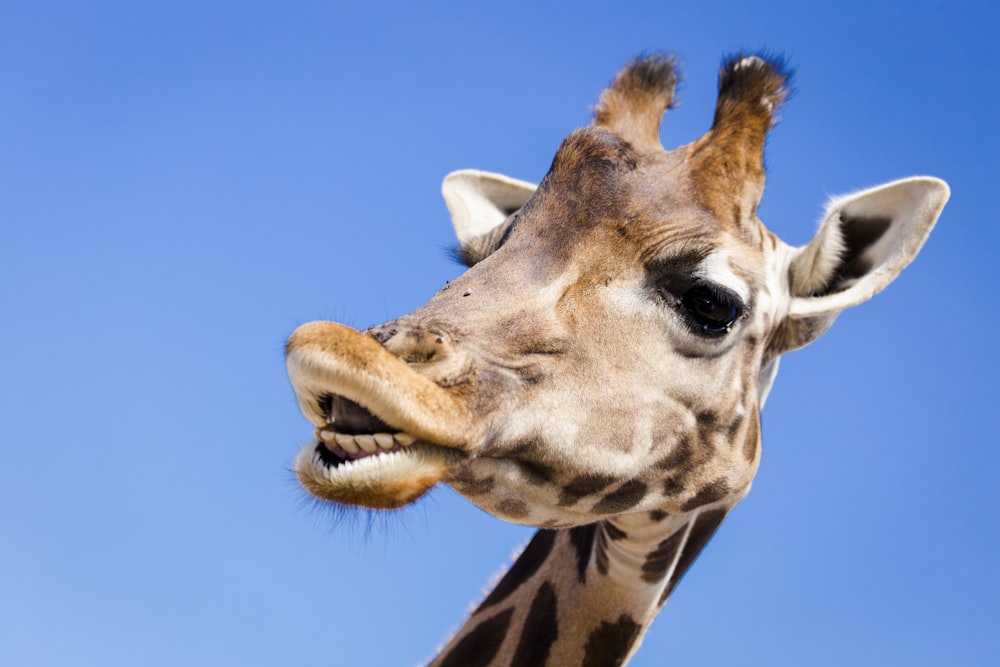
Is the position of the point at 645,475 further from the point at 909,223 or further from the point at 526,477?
the point at 909,223

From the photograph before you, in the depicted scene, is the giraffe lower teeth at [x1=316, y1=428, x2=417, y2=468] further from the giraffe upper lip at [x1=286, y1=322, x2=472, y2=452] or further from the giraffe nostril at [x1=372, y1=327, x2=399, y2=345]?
the giraffe nostril at [x1=372, y1=327, x2=399, y2=345]

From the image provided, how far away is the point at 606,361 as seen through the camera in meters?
4.05

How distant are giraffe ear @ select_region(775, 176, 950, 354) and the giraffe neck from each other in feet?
3.32

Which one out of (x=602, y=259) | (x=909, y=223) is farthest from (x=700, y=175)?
(x=909, y=223)

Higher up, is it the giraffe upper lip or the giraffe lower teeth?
the giraffe upper lip

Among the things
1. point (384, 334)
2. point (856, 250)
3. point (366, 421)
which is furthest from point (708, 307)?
point (366, 421)

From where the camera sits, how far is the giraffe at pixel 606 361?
10.8 ft

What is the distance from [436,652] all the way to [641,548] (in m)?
1.27

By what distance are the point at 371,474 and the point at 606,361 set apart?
120cm

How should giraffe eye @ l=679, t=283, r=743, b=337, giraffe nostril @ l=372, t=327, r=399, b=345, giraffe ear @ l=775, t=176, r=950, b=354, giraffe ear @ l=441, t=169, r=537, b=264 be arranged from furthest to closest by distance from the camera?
giraffe ear @ l=441, t=169, r=537, b=264, giraffe ear @ l=775, t=176, r=950, b=354, giraffe eye @ l=679, t=283, r=743, b=337, giraffe nostril @ l=372, t=327, r=399, b=345

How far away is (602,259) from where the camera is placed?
4203 mm

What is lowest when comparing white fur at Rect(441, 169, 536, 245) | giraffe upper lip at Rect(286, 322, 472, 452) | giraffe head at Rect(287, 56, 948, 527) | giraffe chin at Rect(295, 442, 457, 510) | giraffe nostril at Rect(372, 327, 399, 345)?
giraffe chin at Rect(295, 442, 457, 510)

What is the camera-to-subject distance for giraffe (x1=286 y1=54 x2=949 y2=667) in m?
3.29

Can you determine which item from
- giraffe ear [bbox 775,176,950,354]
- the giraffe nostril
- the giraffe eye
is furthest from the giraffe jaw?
giraffe ear [bbox 775,176,950,354]
